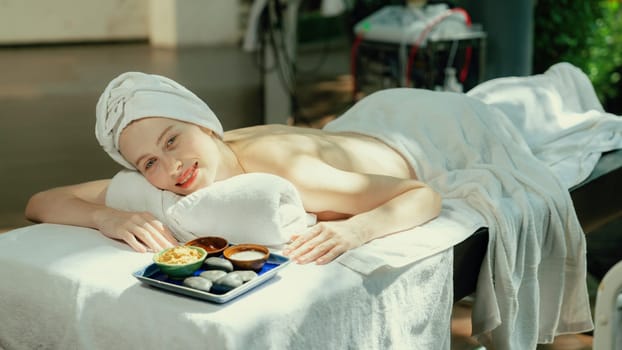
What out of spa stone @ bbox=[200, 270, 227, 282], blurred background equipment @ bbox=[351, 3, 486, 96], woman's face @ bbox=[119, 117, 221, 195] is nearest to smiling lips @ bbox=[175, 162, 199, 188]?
woman's face @ bbox=[119, 117, 221, 195]

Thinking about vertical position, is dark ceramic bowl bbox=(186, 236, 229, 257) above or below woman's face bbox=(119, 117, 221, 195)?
below

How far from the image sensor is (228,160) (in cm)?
209

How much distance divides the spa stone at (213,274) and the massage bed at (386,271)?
0.06 m

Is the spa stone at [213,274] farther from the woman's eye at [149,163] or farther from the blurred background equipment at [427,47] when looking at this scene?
the blurred background equipment at [427,47]

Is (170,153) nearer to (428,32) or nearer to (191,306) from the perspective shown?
(191,306)

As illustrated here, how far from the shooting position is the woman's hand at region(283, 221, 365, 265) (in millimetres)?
1790

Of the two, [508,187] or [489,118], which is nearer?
[508,187]

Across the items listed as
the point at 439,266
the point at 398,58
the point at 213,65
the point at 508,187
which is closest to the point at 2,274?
the point at 439,266

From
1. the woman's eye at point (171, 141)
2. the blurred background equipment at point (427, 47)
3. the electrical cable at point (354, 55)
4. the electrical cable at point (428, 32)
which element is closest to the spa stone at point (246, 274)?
the woman's eye at point (171, 141)

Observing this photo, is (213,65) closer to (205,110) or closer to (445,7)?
(445,7)

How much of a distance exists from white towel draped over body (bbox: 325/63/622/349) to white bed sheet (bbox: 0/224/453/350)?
11 cm

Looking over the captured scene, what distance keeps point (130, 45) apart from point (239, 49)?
1212 millimetres

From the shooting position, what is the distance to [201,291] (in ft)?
5.17

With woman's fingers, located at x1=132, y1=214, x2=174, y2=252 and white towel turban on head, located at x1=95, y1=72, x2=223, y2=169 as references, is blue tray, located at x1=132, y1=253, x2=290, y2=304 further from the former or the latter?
white towel turban on head, located at x1=95, y1=72, x2=223, y2=169
